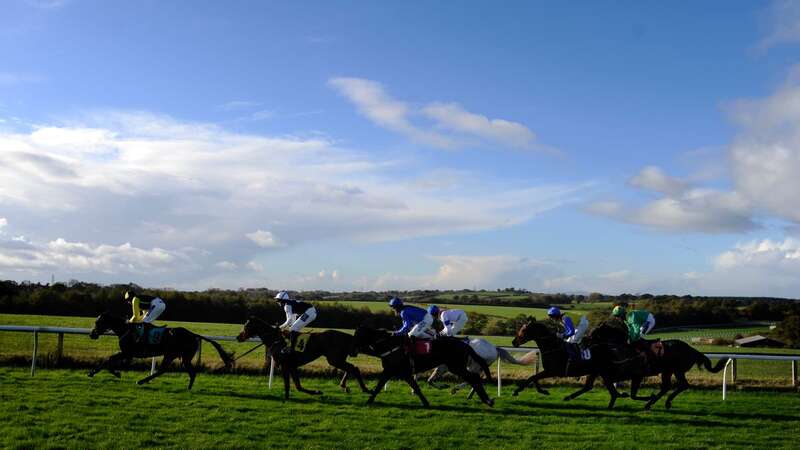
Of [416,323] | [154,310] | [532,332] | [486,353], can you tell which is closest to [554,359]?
[532,332]

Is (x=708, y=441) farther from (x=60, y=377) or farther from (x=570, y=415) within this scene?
(x=60, y=377)

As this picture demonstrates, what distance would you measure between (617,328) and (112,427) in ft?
27.4

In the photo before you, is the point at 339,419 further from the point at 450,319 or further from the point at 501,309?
the point at 501,309

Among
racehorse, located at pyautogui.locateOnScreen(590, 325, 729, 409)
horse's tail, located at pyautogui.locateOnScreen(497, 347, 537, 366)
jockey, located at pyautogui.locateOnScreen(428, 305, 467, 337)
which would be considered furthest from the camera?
horse's tail, located at pyautogui.locateOnScreen(497, 347, 537, 366)

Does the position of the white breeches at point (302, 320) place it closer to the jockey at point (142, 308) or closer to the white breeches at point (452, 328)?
the white breeches at point (452, 328)

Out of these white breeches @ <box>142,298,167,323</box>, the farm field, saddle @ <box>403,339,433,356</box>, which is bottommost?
the farm field

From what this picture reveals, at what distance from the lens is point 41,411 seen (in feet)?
28.3

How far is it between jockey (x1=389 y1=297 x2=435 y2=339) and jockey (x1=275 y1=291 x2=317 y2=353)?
1.56 m

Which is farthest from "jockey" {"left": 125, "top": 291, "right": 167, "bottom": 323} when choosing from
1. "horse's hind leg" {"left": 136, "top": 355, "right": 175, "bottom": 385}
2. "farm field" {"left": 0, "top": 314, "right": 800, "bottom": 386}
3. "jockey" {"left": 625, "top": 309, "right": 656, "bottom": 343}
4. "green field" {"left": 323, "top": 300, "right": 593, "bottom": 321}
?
"green field" {"left": 323, "top": 300, "right": 593, "bottom": 321}

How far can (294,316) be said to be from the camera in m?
11.6

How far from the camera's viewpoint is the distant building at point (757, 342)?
37.3m

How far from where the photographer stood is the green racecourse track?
299 inches

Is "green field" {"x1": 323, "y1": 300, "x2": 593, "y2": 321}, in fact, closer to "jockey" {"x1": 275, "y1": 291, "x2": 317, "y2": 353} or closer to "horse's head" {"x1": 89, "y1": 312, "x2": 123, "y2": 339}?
"jockey" {"x1": 275, "y1": 291, "x2": 317, "y2": 353}

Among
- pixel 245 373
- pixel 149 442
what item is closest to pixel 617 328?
pixel 245 373
